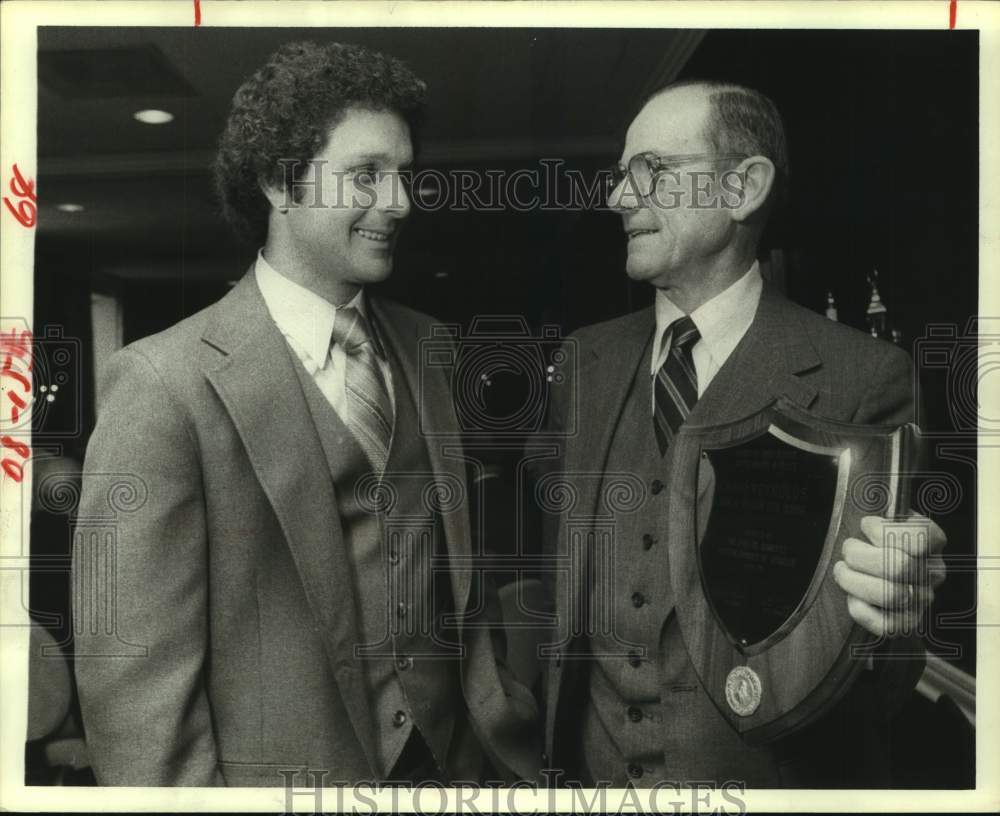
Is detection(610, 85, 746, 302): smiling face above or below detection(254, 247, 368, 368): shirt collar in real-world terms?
above

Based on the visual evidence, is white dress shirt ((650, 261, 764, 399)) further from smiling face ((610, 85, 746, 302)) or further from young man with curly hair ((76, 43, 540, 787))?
young man with curly hair ((76, 43, 540, 787))

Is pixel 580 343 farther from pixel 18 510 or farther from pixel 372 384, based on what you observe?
pixel 18 510

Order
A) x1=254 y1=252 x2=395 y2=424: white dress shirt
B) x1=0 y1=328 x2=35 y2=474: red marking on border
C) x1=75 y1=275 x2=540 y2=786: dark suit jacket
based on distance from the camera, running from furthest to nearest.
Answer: x1=0 y1=328 x2=35 y2=474: red marking on border
x1=254 y1=252 x2=395 y2=424: white dress shirt
x1=75 y1=275 x2=540 y2=786: dark suit jacket

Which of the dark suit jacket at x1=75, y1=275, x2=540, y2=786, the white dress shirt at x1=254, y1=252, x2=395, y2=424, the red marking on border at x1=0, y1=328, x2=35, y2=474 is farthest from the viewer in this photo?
the red marking on border at x1=0, y1=328, x2=35, y2=474

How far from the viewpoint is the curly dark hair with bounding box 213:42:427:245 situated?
9.46 feet

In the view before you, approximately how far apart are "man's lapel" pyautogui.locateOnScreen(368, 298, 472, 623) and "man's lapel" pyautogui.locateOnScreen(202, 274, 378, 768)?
0.99 ft

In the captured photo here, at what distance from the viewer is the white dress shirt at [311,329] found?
291 centimetres

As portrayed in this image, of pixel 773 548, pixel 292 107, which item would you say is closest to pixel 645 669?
pixel 773 548

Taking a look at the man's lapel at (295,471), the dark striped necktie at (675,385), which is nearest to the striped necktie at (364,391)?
the man's lapel at (295,471)

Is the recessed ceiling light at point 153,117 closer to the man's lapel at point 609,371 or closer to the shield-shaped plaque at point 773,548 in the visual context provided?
the man's lapel at point 609,371

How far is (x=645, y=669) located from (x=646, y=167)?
145 centimetres

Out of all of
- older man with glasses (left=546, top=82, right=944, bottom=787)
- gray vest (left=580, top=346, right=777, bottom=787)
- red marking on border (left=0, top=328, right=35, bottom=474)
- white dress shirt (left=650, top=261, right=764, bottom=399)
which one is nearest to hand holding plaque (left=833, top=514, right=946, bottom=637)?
older man with glasses (left=546, top=82, right=944, bottom=787)

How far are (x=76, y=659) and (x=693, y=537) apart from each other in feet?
6.00

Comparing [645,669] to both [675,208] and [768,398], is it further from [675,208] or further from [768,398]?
[675,208]
